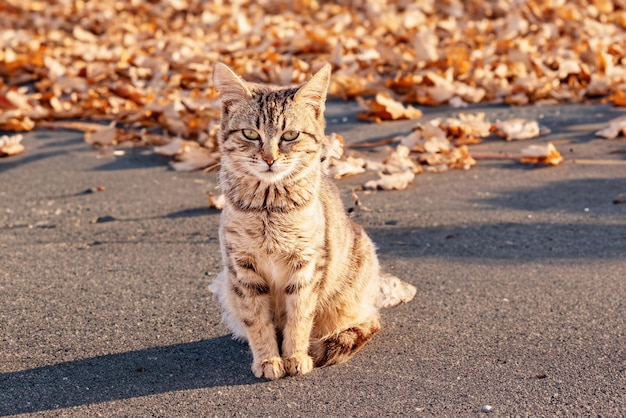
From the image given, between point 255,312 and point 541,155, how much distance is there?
3.55m

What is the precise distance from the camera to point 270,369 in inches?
138

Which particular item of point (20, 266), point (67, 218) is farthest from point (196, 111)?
point (20, 266)

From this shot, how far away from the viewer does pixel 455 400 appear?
323 cm

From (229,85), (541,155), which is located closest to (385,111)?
(541,155)

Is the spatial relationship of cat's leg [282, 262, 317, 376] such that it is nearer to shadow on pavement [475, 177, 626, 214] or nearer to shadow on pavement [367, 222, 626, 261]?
shadow on pavement [367, 222, 626, 261]

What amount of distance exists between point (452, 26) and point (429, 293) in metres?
7.33

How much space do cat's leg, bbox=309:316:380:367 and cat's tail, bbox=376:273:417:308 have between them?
0.40m

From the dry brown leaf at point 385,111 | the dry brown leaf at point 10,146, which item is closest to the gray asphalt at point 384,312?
the dry brown leaf at point 10,146

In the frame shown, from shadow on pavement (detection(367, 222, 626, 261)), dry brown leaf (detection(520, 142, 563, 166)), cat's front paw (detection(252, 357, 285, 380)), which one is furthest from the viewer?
dry brown leaf (detection(520, 142, 563, 166))

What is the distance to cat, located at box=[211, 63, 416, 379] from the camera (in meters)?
3.52

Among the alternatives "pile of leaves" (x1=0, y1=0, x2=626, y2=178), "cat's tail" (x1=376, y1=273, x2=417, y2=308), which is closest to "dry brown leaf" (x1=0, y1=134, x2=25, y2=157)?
"pile of leaves" (x1=0, y1=0, x2=626, y2=178)

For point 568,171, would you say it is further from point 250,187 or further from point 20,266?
point 20,266

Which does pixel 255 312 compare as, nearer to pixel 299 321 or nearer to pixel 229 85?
pixel 299 321

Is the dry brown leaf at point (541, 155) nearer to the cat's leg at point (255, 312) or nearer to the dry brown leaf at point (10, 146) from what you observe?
the cat's leg at point (255, 312)
